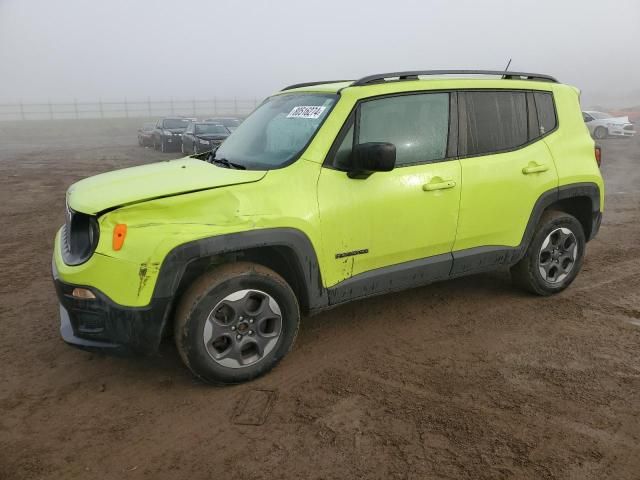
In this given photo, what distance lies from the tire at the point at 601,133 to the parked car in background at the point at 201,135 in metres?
15.7

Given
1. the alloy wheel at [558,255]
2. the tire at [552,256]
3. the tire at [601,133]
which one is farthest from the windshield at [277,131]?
the tire at [601,133]

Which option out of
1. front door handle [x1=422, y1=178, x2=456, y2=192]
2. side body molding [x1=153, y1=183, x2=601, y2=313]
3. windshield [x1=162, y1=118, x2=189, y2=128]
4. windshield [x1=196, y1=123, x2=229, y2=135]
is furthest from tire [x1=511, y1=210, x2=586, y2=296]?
windshield [x1=162, y1=118, x2=189, y2=128]

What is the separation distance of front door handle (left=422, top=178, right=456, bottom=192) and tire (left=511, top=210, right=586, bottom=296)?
3.78ft

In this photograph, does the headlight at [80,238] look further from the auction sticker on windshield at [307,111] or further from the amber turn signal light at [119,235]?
the auction sticker on windshield at [307,111]

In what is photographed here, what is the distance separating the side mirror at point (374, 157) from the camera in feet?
10.5

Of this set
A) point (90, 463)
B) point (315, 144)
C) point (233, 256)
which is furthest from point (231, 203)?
Answer: point (90, 463)

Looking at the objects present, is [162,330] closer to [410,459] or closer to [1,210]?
[410,459]

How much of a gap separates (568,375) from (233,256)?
90.1 inches

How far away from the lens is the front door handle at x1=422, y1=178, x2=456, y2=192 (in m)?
3.67

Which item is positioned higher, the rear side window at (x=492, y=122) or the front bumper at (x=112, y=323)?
the rear side window at (x=492, y=122)

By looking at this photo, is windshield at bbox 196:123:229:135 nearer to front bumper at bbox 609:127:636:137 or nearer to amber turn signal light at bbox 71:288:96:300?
amber turn signal light at bbox 71:288:96:300

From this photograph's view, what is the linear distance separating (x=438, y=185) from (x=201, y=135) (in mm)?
15150

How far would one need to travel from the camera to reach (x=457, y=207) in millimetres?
3836

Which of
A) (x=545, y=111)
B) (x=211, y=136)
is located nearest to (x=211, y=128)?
(x=211, y=136)
